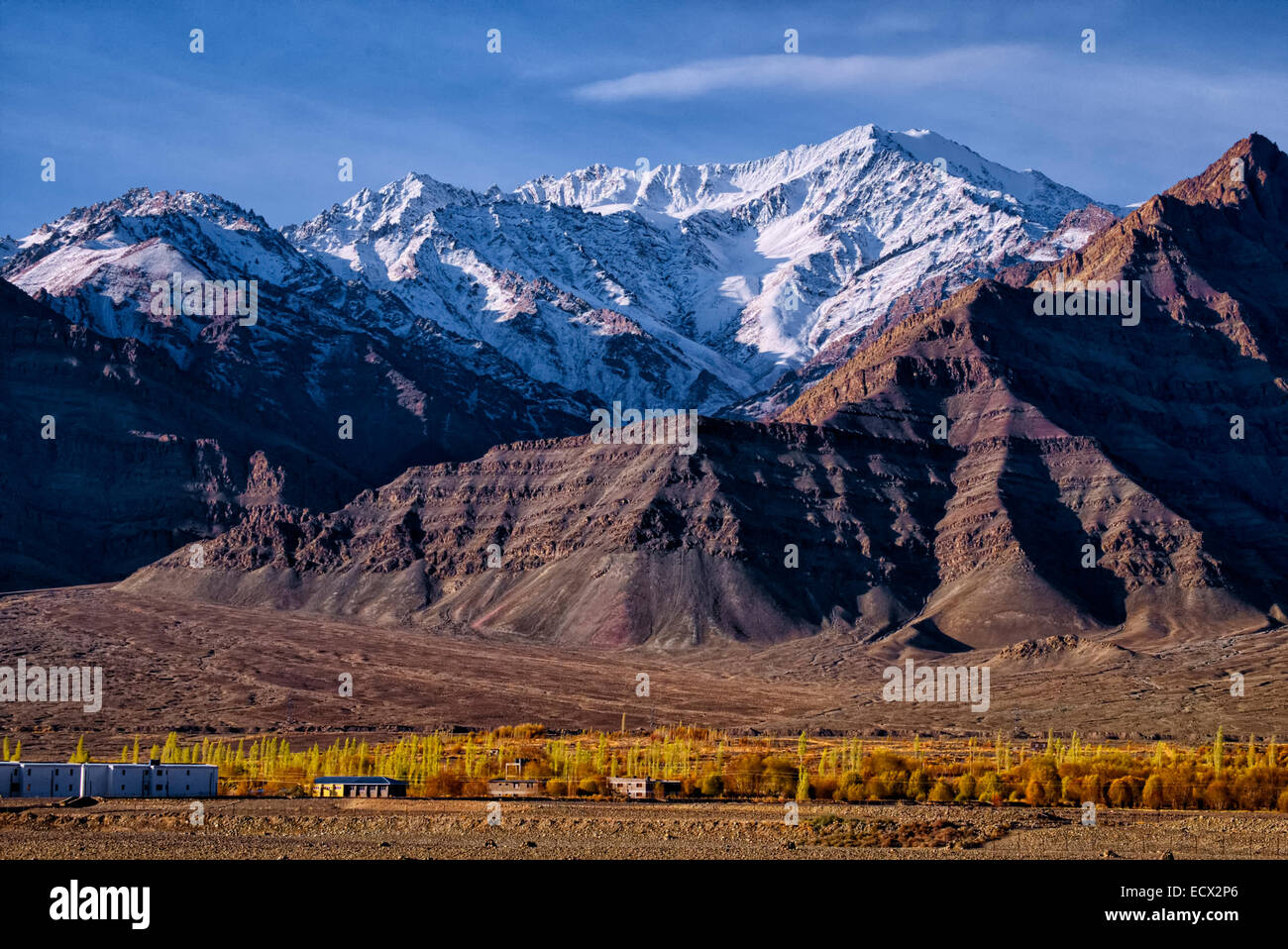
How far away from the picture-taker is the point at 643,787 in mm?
108062

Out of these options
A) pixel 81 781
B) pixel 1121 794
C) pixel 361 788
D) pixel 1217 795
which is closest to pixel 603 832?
pixel 361 788

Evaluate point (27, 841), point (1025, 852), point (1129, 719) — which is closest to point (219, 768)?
point (27, 841)

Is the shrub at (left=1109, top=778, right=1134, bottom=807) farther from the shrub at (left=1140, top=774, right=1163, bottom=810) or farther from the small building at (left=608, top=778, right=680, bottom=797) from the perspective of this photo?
the small building at (left=608, top=778, right=680, bottom=797)

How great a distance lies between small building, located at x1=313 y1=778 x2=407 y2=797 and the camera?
106 m

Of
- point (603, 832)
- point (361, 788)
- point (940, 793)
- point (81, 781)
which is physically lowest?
point (940, 793)

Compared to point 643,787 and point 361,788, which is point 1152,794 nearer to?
point 643,787

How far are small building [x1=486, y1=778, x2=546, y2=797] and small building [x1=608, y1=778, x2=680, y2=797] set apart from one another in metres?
4.95

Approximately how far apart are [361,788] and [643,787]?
18.1 meters

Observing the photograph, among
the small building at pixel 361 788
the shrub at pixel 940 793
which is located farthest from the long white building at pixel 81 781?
the shrub at pixel 940 793

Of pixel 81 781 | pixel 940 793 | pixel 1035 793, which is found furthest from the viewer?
pixel 940 793
